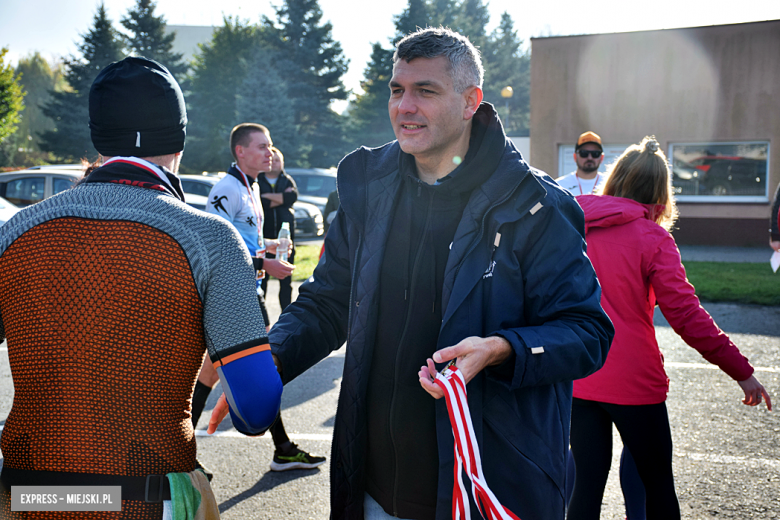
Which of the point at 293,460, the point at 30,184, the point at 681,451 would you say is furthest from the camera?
the point at 30,184

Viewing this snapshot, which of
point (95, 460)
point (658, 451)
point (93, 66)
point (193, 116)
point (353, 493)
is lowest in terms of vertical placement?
point (658, 451)

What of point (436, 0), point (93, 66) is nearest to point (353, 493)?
point (93, 66)

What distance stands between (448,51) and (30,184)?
46.6 feet

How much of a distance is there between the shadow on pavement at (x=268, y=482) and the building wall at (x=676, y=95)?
15.7 meters

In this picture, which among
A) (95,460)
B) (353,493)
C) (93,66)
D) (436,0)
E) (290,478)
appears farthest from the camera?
(436,0)

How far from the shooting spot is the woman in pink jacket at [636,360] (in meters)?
2.87

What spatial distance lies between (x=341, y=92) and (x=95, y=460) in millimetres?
47519

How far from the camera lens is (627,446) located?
2.95 m

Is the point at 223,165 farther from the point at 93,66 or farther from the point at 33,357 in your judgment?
the point at 33,357

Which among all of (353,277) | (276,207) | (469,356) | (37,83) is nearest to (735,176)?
(276,207)

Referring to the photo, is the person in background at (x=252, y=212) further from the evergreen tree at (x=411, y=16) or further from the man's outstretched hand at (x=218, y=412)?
the evergreen tree at (x=411, y=16)

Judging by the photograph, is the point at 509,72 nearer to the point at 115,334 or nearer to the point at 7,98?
the point at 7,98

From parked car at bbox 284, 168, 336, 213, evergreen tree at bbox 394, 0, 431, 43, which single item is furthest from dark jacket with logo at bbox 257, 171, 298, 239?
evergreen tree at bbox 394, 0, 431, 43

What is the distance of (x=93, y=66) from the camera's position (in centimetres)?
4444
